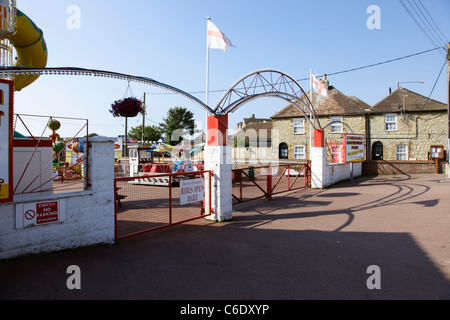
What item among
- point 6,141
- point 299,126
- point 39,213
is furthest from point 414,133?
point 6,141

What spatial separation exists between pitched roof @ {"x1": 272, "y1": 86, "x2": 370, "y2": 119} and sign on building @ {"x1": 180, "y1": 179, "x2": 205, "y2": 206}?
918 inches

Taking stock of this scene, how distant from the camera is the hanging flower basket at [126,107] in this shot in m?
10.5

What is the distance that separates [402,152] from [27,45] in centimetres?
2858

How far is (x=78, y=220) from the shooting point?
5.77 metres

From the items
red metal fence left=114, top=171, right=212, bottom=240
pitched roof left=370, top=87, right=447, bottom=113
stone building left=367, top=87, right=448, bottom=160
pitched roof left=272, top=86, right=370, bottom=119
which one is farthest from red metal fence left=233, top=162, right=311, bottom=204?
pitched roof left=370, top=87, right=447, bottom=113

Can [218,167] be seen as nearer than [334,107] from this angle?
Yes

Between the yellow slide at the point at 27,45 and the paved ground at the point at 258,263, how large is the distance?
685 centimetres

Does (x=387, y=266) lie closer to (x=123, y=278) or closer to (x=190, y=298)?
(x=190, y=298)

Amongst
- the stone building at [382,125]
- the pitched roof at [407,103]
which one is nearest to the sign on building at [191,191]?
the stone building at [382,125]

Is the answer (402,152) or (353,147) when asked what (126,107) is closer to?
(353,147)

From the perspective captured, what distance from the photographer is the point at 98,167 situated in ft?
19.7

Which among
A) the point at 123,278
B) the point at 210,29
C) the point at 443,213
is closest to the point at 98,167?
the point at 123,278

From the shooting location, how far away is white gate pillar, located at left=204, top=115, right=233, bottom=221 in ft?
27.5

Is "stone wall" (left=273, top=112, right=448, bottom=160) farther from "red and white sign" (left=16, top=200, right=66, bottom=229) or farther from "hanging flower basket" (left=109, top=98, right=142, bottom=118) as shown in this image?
"red and white sign" (left=16, top=200, right=66, bottom=229)
